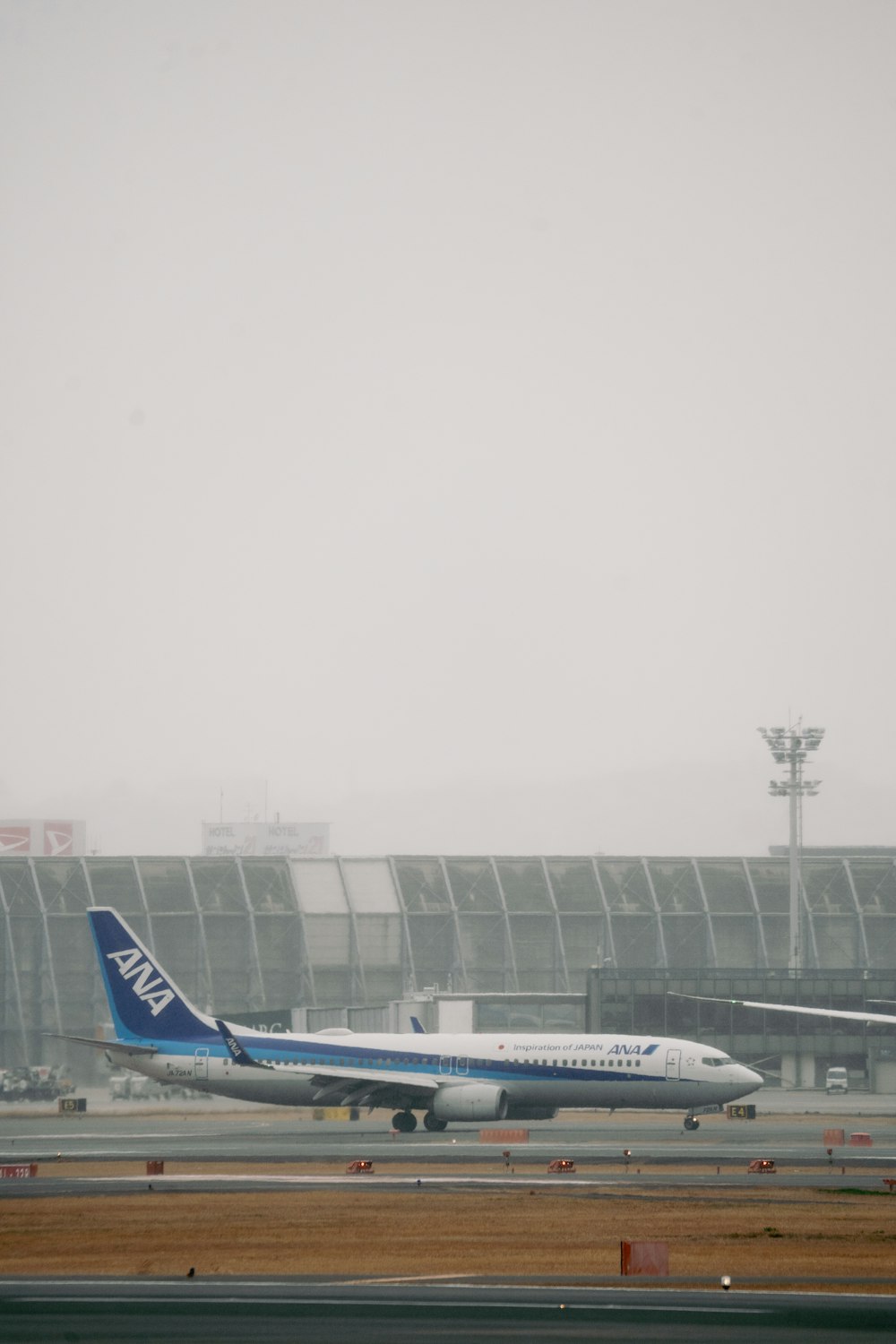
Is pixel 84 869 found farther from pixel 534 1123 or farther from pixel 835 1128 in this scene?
pixel 835 1128

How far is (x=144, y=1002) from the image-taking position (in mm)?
69312

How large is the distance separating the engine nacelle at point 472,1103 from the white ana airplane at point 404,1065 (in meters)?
0.04

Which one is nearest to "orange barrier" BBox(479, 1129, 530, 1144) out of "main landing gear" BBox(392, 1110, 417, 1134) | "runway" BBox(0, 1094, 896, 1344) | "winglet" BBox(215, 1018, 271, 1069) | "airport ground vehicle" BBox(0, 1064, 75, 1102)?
"runway" BBox(0, 1094, 896, 1344)

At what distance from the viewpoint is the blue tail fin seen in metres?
68.9

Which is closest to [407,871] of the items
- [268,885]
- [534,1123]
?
[268,885]

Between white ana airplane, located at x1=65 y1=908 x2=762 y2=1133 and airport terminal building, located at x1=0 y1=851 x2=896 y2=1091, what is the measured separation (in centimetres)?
4621

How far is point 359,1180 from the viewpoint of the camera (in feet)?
156

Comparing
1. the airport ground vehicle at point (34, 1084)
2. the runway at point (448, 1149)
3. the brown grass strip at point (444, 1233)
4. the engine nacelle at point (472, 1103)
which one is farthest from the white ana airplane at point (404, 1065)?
the airport ground vehicle at point (34, 1084)

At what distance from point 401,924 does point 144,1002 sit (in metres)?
52.3

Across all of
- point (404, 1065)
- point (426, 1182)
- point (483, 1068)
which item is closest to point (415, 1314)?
point (426, 1182)

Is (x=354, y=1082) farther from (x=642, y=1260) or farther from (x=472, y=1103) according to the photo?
(x=642, y=1260)

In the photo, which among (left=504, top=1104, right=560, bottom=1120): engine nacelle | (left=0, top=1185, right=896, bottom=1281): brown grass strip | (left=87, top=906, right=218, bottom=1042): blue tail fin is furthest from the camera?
(left=87, top=906, right=218, bottom=1042): blue tail fin

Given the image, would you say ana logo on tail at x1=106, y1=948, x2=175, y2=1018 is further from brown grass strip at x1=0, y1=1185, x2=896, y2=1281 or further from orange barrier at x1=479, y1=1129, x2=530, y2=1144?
brown grass strip at x1=0, y1=1185, x2=896, y2=1281

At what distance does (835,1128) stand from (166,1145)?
2832cm
